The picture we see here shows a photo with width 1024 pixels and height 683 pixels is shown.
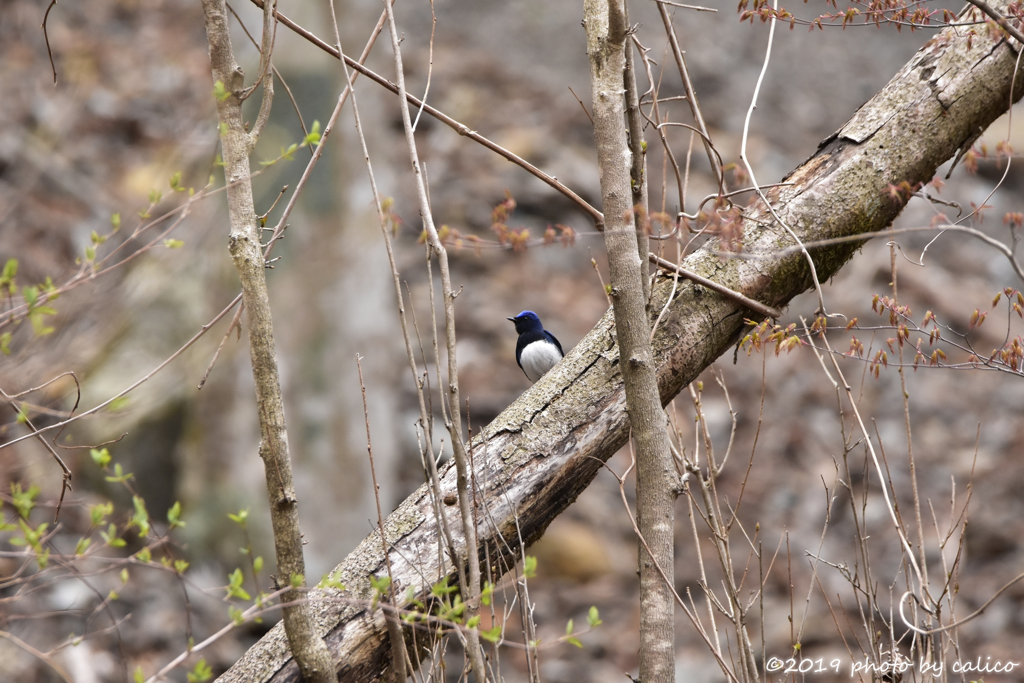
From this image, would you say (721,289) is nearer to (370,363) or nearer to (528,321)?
(528,321)

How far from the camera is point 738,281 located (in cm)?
244

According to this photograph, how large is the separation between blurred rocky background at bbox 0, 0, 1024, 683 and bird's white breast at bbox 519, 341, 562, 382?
0.64m

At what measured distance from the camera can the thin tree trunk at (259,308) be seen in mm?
1719

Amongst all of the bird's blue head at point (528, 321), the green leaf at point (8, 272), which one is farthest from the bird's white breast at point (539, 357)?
the green leaf at point (8, 272)

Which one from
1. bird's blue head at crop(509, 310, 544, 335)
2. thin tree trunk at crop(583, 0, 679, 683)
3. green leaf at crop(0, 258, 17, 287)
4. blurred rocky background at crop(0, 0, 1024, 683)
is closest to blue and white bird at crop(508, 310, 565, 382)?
bird's blue head at crop(509, 310, 544, 335)

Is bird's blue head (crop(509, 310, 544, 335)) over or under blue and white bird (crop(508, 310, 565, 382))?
over

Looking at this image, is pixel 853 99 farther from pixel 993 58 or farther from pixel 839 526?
pixel 993 58

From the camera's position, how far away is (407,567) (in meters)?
2.12

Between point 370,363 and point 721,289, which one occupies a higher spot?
point 721,289

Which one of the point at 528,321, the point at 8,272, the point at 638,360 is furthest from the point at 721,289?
the point at 528,321

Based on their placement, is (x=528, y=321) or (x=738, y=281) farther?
(x=528, y=321)

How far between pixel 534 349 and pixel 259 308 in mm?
2809

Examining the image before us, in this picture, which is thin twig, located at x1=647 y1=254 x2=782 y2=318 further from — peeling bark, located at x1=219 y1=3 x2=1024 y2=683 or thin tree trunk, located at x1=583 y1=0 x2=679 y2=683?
thin tree trunk, located at x1=583 y1=0 x2=679 y2=683

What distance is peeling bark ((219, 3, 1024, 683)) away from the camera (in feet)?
7.48
